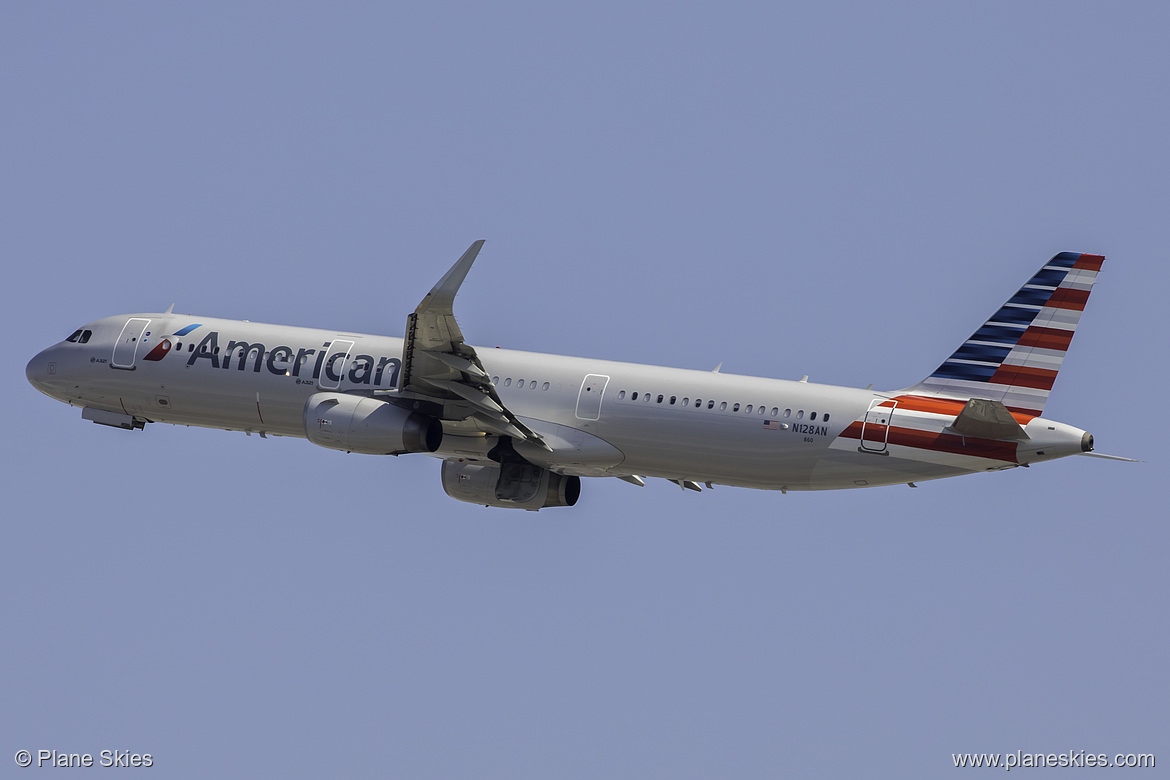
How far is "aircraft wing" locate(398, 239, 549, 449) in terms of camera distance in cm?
3594

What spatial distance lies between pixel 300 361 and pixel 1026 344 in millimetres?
18589

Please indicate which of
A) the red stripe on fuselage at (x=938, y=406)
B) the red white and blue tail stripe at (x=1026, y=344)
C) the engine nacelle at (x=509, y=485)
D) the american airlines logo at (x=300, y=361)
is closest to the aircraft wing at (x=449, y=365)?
the american airlines logo at (x=300, y=361)

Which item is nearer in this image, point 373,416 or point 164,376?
point 373,416

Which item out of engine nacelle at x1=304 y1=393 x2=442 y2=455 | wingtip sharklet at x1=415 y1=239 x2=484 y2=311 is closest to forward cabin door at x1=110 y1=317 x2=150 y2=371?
engine nacelle at x1=304 y1=393 x2=442 y2=455

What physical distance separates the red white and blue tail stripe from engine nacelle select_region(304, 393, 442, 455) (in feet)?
40.0

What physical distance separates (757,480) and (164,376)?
16.7 metres

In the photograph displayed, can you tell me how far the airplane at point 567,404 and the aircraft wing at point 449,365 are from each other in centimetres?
5

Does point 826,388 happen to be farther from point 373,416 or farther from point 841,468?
point 373,416

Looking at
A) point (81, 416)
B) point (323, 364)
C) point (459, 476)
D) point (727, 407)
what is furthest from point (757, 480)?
point (81, 416)

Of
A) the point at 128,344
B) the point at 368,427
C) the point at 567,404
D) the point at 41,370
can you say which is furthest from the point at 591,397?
the point at 41,370

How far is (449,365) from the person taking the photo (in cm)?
3756

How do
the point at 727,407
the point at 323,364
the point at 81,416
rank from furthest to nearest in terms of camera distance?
the point at 81,416 < the point at 323,364 < the point at 727,407

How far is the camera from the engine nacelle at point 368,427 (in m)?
38.7

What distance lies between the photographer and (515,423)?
39.4m
